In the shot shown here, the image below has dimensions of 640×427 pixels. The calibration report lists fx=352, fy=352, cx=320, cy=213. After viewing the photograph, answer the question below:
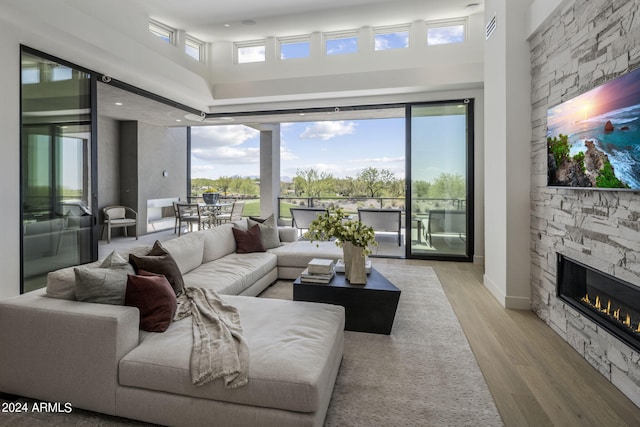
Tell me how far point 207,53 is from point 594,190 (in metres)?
6.24

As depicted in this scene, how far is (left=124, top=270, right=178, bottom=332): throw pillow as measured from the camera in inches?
80.5

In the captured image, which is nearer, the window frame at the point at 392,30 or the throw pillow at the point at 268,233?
the throw pillow at the point at 268,233

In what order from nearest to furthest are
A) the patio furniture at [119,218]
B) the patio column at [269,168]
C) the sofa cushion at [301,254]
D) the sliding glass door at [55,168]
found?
1. the sliding glass door at [55,168]
2. the sofa cushion at [301,254]
3. the patio furniture at [119,218]
4. the patio column at [269,168]

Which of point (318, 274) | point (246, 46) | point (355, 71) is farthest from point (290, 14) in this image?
point (318, 274)

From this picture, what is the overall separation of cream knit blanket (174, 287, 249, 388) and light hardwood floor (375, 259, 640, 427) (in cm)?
142

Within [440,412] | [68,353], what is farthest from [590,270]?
[68,353]

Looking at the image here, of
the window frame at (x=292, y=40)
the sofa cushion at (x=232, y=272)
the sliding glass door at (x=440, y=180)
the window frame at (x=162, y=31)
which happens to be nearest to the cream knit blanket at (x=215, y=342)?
the sofa cushion at (x=232, y=272)

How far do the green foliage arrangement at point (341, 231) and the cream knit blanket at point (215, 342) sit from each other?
113 centimetres

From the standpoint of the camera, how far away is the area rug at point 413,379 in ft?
6.16

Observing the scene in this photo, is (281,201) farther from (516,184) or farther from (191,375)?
(191,375)

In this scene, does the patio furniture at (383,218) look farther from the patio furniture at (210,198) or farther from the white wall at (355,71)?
the patio furniture at (210,198)

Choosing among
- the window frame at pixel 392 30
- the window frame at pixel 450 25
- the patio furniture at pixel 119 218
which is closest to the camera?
the window frame at pixel 450 25

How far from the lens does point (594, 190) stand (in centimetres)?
232

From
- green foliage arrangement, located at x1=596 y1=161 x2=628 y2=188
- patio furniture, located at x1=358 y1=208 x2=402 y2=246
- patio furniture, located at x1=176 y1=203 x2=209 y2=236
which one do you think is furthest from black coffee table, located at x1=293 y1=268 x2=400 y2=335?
patio furniture, located at x1=176 y1=203 x2=209 y2=236
